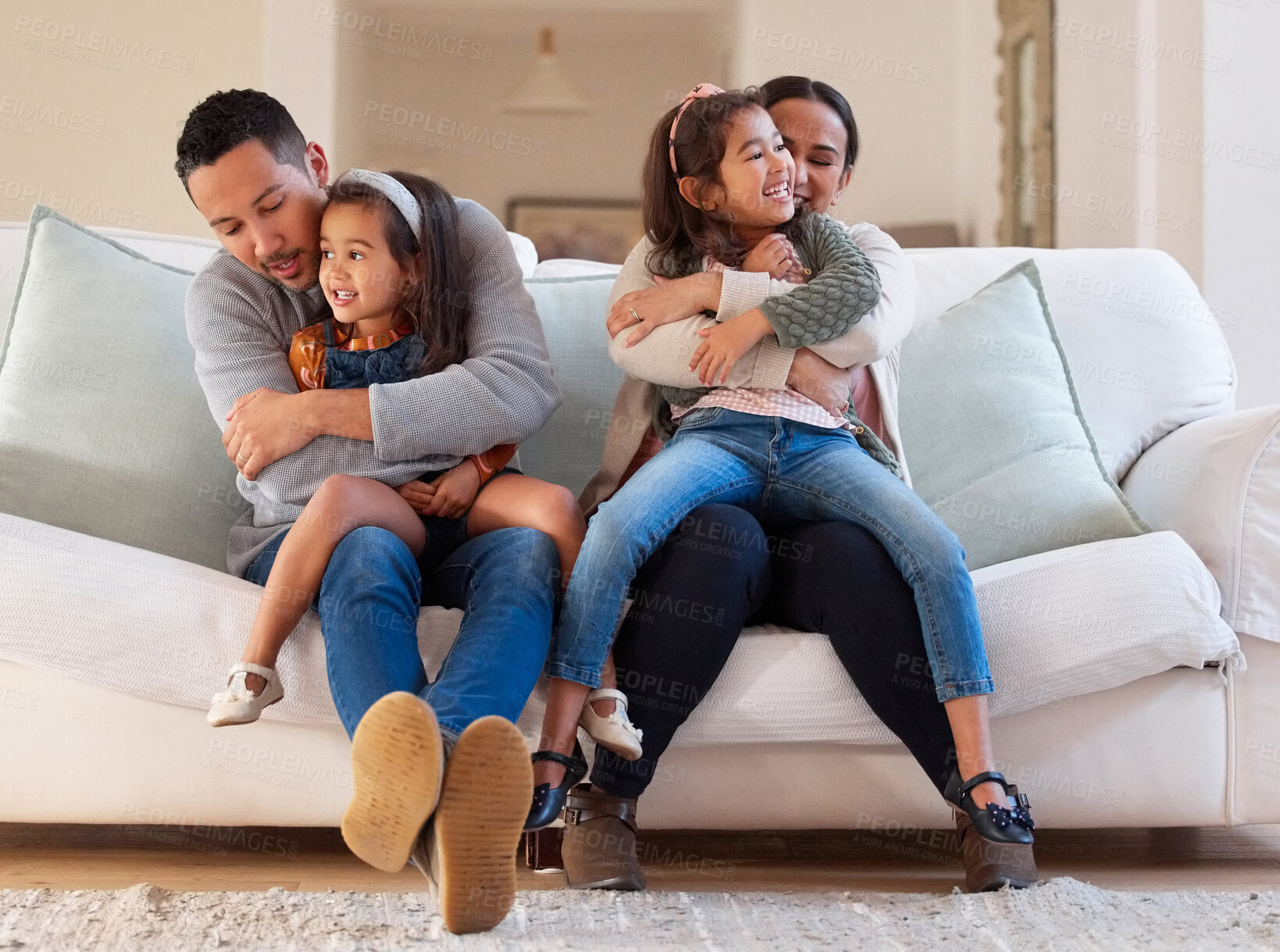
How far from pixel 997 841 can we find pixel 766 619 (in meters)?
0.38

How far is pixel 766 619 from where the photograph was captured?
1.44 meters

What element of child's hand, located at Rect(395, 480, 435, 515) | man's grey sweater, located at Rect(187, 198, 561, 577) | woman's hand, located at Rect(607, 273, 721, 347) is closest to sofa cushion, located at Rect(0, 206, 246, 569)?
man's grey sweater, located at Rect(187, 198, 561, 577)

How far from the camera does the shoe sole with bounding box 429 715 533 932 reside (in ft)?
3.19

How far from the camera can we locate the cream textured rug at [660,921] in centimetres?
104

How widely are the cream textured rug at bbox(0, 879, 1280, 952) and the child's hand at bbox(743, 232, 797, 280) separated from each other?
2.63 feet

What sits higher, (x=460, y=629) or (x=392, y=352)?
(x=392, y=352)

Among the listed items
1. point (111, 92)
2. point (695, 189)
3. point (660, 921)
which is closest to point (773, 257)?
point (695, 189)

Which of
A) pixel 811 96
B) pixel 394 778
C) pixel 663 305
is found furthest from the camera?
pixel 811 96

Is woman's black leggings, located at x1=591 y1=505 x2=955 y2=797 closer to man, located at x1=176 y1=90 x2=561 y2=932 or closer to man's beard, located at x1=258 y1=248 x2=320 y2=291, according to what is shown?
man, located at x1=176 y1=90 x2=561 y2=932

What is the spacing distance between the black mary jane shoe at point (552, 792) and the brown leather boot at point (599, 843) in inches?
1.0

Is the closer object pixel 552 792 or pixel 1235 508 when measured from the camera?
pixel 552 792

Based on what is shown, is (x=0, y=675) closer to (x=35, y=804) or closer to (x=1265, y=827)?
(x=35, y=804)

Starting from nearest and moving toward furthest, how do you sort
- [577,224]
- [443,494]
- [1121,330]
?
1. [443,494]
2. [1121,330]
3. [577,224]

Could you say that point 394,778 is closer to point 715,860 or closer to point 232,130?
point 715,860
